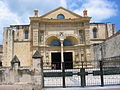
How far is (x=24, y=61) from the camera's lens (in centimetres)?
2809

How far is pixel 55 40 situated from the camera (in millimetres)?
Answer: 29656

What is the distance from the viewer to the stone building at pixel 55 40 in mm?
27609

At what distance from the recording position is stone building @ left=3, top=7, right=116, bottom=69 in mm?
27609

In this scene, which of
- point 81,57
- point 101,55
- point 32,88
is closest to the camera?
point 32,88

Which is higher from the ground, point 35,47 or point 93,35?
point 93,35

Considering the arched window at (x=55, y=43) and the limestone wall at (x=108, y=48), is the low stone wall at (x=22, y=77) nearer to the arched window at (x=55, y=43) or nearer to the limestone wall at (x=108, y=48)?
the limestone wall at (x=108, y=48)

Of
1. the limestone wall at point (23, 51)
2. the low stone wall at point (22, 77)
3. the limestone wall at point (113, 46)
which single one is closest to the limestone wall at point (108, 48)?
the limestone wall at point (113, 46)

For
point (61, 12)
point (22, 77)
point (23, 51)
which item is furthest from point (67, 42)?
point (22, 77)

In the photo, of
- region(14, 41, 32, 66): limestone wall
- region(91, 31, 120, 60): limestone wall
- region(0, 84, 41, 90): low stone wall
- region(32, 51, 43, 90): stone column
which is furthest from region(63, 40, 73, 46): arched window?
region(0, 84, 41, 90): low stone wall

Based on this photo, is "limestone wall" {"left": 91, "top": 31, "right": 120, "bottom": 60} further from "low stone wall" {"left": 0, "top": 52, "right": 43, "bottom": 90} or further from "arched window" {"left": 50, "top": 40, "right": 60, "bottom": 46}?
"low stone wall" {"left": 0, "top": 52, "right": 43, "bottom": 90}

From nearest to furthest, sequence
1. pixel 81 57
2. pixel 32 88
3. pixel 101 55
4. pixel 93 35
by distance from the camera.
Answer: pixel 32 88
pixel 101 55
pixel 81 57
pixel 93 35

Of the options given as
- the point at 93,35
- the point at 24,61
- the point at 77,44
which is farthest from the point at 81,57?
the point at 24,61

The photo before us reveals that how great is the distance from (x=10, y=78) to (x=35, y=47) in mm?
17783

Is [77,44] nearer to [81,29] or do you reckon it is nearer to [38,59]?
[81,29]
